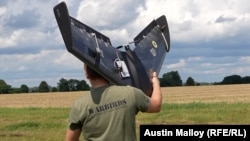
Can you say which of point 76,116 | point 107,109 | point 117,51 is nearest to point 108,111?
point 107,109

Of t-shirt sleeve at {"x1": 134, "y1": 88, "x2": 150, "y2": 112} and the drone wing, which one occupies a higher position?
the drone wing

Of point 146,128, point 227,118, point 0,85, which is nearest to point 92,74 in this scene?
point 146,128

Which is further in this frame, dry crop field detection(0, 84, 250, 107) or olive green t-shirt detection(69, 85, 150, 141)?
dry crop field detection(0, 84, 250, 107)

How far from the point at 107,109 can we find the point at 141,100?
0.73 ft

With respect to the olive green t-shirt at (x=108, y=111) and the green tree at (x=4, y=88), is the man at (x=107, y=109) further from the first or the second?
the green tree at (x=4, y=88)

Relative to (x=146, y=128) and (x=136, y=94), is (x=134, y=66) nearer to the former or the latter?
(x=136, y=94)

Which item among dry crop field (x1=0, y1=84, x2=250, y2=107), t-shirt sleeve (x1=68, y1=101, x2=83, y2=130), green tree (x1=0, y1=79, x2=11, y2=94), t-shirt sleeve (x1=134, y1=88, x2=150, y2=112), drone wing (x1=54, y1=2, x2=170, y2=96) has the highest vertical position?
green tree (x1=0, y1=79, x2=11, y2=94)

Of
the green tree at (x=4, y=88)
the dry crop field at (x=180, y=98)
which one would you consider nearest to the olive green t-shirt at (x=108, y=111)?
the dry crop field at (x=180, y=98)

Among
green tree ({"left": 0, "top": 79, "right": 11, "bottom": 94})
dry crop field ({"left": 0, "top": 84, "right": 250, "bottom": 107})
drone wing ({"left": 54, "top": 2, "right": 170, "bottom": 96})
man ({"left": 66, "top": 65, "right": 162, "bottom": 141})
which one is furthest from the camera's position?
green tree ({"left": 0, "top": 79, "right": 11, "bottom": 94})

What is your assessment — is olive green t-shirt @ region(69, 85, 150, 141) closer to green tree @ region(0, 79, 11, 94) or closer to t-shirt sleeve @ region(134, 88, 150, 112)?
t-shirt sleeve @ region(134, 88, 150, 112)

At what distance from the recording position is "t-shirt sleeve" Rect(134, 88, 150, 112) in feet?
11.1

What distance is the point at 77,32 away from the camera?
325 centimetres

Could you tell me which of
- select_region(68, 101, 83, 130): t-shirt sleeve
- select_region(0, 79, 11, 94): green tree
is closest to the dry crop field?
select_region(0, 79, 11, 94): green tree

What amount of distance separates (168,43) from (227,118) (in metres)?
14.7
